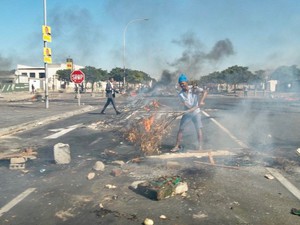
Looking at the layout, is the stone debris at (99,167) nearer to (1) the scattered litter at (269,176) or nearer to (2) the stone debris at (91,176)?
(2) the stone debris at (91,176)

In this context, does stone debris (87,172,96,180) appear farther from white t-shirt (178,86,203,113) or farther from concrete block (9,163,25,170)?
white t-shirt (178,86,203,113)

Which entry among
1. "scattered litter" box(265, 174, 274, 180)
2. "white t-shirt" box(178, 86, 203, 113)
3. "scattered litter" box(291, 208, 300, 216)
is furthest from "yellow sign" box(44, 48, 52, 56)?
"scattered litter" box(291, 208, 300, 216)

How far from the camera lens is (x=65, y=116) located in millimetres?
16078

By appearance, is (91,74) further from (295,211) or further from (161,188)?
(295,211)

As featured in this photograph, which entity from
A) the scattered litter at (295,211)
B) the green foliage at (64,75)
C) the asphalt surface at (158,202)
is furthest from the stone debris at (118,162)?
the green foliage at (64,75)

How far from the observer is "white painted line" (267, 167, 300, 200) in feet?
14.9

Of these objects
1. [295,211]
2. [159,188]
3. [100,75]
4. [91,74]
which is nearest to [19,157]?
[159,188]

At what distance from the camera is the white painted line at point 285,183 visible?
454 centimetres

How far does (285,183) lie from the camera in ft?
16.2

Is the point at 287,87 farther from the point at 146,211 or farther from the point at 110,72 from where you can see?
the point at 110,72

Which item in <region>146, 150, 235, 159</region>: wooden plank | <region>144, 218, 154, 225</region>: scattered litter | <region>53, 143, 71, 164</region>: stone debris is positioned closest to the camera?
<region>144, 218, 154, 225</region>: scattered litter

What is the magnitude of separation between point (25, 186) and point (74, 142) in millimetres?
3854

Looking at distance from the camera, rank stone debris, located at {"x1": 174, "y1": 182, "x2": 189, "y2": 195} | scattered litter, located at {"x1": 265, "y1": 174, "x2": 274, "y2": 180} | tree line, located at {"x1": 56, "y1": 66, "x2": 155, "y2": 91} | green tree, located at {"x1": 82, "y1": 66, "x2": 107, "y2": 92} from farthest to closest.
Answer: tree line, located at {"x1": 56, "y1": 66, "x2": 155, "y2": 91}, green tree, located at {"x1": 82, "y1": 66, "x2": 107, "y2": 92}, scattered litter, located at {"x1": 265, "y1": 174, "x2": 274, "y2": 180}, stone debris, located at {"x1": 174, "y1": 182, "x2": 189, "y2": 195}

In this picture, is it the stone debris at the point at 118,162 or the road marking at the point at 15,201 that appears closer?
the road marking at the point at 15,201
